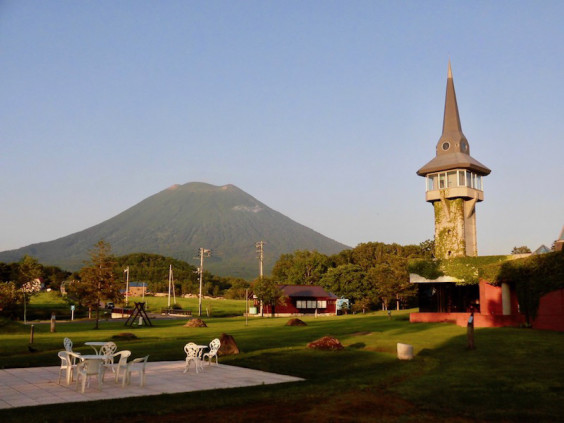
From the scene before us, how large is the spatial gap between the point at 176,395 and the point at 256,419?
9.35 feet

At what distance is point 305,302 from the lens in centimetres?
6994

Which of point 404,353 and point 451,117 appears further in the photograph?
point 451,117

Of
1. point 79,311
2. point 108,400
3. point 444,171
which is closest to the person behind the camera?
point 108,400

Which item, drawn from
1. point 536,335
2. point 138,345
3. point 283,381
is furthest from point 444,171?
point 283,381

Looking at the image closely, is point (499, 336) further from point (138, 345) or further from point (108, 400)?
point (108, 400)

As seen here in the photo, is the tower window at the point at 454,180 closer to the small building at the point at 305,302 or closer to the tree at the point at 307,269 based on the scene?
the small building at the point at 305,302

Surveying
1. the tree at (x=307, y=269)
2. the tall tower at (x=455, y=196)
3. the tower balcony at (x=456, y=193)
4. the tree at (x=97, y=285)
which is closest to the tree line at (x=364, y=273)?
the tree at (x=307, y=269)

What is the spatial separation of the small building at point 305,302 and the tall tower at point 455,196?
2781cm

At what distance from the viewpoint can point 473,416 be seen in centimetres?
995

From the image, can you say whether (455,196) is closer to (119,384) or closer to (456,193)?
(456,193)

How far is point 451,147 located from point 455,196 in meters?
5.23

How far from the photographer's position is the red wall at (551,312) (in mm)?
26391

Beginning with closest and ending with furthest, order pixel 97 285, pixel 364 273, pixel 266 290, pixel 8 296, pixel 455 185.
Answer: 1. pixel 97 285
2. pixel 8 296
3. pixel 455 185
4. pixel 266 290
5. pixel 364 273

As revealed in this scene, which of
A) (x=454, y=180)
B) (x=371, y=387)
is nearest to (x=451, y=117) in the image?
(x=454, y=180)
